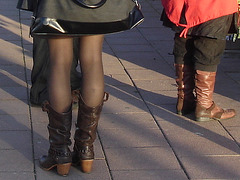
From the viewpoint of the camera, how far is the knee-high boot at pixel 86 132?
146 inches

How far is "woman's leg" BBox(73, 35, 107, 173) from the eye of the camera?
358cm

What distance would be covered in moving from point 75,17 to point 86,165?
100cm

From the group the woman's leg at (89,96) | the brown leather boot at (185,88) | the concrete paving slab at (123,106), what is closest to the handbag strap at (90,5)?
the woman's leg at (89,96)

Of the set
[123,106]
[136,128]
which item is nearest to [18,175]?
[136,128]

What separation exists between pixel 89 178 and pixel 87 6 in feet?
3.71

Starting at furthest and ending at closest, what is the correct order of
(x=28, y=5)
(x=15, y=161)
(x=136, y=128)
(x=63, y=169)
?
1. (x=136, y=128)
2. (x=15, y=161)
3. (x=63, y=169)
4. (x=28, y=5)

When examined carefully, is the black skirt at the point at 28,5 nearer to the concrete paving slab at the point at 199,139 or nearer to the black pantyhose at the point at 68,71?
the black pantyhose at the point at 68,71

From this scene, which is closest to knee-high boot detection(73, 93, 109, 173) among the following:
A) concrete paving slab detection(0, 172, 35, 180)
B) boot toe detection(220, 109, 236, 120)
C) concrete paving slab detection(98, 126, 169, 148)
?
concrete paving slab detection(0, 172, 35, 180)

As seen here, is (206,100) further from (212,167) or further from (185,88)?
(212,167)

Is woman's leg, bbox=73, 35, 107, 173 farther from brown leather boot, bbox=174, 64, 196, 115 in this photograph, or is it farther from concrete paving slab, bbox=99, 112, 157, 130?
brown leather boot, bbox=174, 64, 196, 115

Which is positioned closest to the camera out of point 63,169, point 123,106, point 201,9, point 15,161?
point 63,169

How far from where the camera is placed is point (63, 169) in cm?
378

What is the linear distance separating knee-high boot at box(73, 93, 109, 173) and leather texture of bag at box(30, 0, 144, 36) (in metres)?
0.53

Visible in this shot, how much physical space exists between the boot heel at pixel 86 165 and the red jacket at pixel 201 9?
1.37 meters
